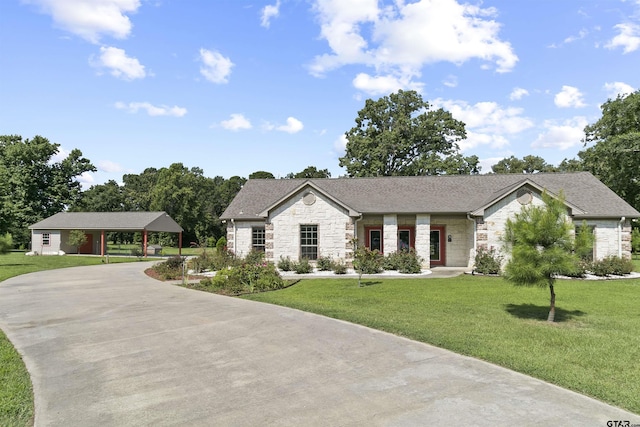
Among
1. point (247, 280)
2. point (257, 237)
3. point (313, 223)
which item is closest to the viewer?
point (247, 280)

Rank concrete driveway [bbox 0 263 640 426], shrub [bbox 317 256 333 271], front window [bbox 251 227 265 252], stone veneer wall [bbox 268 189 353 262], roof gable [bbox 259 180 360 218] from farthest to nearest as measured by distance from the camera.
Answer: front window [bbox 251 227 265 252]
stone veneer wall [bbox 268 189 353 262]
roof gable [bbox 259 180 360 218]
shrub [bbox 317 256 333 271]
concrete driveway [bbox 0 263 640 426]

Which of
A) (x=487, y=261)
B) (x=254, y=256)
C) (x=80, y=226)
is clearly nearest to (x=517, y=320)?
(x=487, y=261)

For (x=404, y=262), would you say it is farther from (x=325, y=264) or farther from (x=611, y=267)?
(x=611, y=267)

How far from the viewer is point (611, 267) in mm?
18734

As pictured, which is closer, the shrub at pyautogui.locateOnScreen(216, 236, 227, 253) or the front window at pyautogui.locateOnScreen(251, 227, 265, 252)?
the front window at pyautogui.locateOnScreen(251, 227, 265, 252)

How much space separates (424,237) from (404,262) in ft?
7.04

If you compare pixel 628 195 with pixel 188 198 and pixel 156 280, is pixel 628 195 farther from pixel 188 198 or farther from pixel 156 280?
pixel 188 198

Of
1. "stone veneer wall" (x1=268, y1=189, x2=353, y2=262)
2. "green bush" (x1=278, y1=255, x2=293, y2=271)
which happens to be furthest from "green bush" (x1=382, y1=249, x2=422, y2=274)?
"green bush" (x1=278, y1=255, x2=293, y2=271)

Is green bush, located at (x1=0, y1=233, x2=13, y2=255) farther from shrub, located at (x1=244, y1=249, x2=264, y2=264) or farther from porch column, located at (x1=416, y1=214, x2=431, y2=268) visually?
porch column, located at (x1=416, y1=214, x2=431, y2=268)

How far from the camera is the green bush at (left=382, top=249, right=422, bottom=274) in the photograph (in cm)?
1995

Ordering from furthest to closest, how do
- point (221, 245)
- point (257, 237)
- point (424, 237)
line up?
point (221, 245) → point (257, 237) → point (424, 237)

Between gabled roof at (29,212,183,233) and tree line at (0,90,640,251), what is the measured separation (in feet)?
13.4

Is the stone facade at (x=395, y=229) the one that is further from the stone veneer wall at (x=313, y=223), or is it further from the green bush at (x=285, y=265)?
the green bush at (x=285, y=265)

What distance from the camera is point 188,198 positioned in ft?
203
